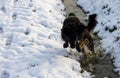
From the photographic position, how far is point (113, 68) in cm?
945

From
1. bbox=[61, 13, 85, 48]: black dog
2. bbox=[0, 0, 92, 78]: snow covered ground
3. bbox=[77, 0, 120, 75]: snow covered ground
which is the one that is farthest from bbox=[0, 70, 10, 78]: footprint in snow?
bbox=[77, 0, 120, 75]: snow covered ground

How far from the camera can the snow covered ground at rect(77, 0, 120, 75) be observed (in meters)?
10.5

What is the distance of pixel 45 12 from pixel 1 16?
2.06 metres

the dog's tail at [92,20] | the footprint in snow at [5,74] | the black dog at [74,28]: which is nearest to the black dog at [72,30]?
the black dog at [74,28]

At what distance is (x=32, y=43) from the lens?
1026 centimetres

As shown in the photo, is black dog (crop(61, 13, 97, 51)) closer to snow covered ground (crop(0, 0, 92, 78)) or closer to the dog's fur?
the dog's fur

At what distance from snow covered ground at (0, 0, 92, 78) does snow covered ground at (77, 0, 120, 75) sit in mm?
1456

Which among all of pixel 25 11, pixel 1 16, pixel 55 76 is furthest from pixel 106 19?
pixel 55 76

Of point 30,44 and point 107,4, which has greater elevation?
point 107,4

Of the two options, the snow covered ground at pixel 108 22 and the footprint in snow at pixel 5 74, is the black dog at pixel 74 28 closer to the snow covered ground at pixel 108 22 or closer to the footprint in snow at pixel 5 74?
the snow covered ground at pixel 108 22

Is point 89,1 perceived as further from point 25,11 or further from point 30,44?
point 30,44

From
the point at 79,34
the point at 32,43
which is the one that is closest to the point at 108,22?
the point at 79,34

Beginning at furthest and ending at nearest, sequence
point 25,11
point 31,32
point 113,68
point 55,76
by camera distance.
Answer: point 25,11 < point 31,32 < point 113,68 < point 55,76

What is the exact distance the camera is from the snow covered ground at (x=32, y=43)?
852cm
